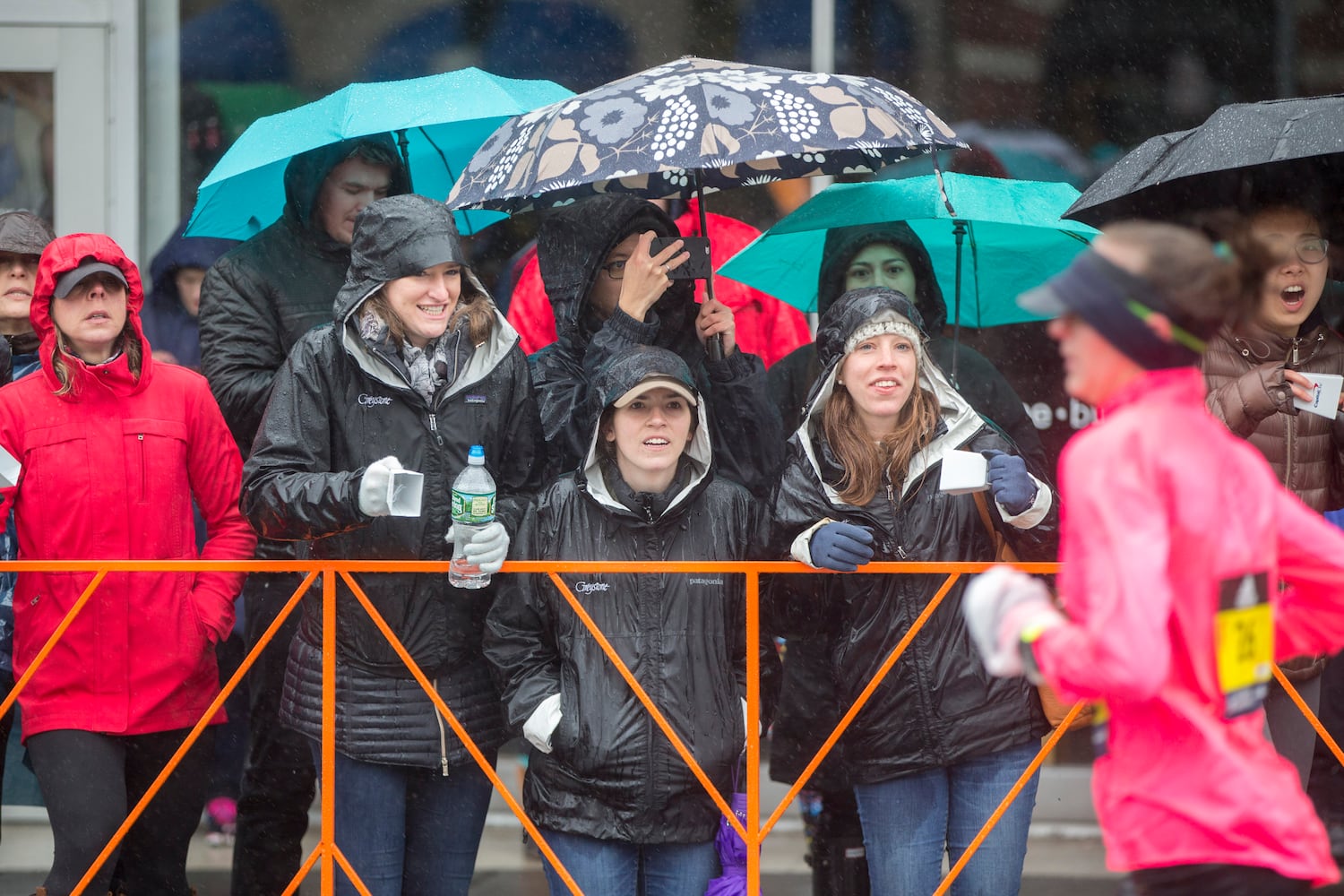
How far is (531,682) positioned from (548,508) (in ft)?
1.49

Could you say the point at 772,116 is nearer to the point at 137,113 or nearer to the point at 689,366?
the point at 689,366

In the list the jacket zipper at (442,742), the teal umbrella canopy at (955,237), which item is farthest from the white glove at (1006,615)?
the teal umbrella canopy at (955,237)

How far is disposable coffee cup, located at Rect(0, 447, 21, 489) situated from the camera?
4.07 metres

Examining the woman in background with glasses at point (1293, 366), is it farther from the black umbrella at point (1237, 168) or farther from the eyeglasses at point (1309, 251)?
the black umbrella at point (1237, 168)

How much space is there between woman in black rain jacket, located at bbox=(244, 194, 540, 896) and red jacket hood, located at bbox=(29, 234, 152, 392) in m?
0.60

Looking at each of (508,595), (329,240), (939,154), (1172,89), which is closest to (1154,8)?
(1172,89)

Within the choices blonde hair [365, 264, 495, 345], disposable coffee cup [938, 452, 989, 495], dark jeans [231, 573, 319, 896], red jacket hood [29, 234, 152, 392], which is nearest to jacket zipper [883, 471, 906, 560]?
disposable coffee cup [938, 452, 989, 495]

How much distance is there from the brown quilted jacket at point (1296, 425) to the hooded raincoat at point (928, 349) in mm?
590

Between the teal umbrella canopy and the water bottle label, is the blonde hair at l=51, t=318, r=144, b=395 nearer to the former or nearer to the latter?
the water bottle label

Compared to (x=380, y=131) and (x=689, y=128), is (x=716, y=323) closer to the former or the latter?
(x=689, y=128)

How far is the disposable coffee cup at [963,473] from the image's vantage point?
12.1ft

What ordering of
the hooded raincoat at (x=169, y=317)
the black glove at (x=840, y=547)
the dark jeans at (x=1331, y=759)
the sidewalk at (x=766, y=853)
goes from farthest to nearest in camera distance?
the hooded raincoat at (x=169, y=317) < the sidewalk at (x=766, y=853) < the dark jeans at (x=1331, y=759) < the black glove at (x=840, y=547)

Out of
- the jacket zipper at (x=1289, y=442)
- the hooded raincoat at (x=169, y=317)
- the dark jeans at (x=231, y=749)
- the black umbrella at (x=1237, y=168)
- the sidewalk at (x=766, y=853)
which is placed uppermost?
the black umbrella at (x=1237, y=168)

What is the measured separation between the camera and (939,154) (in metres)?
6.37
